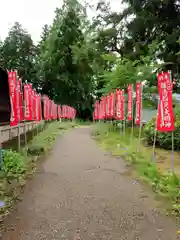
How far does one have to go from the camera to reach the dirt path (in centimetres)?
416

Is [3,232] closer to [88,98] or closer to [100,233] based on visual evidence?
[100,233]

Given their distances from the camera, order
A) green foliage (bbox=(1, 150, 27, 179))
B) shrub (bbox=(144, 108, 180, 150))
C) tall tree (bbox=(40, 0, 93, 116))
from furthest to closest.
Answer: tall tree (bbox=(40, 0, 93, 116))
shrub (bbox=(144, 108, 180, 150))
green foliage (bbox=(1, 150, 27, 179))

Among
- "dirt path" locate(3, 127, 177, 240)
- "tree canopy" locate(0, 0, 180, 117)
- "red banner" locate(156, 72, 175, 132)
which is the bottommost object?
"dirt path" locate(3, 127, 177, 240)

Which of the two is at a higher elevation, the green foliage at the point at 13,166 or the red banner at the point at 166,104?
the red banner at the point at 166,104

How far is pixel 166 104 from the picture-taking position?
823 cm

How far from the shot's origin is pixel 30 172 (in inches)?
322

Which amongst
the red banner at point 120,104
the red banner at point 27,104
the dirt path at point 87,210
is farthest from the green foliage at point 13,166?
the red banner at point 120,104

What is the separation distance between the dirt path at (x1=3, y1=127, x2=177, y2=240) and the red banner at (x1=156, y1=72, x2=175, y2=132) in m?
1.78

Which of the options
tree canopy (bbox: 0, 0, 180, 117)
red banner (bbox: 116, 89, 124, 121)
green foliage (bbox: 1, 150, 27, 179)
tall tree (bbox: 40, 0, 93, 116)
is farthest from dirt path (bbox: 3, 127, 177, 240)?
tall tree (bbox: 40, 0, 93, 116)

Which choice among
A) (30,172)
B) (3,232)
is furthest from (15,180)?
(3,232)

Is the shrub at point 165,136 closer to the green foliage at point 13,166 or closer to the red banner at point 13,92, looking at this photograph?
the red banner at point 13,92

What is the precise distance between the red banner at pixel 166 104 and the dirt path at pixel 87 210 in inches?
70.0

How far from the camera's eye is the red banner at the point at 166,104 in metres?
8.15

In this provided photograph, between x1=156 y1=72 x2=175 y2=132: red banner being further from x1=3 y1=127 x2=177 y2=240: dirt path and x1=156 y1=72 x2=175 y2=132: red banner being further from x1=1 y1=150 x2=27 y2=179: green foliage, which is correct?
x1=1 y1=150 x2=27 y2=179: green foliage
